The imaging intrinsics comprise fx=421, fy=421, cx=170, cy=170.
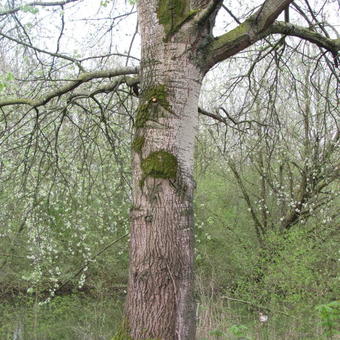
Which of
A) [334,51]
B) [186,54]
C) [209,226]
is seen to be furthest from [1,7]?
[209,226]

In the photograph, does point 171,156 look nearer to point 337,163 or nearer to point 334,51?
point 334,51

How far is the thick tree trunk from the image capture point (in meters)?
2.33

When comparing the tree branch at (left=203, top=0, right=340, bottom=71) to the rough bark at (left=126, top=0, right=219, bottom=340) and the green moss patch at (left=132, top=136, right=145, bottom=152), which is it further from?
the green moss patch at (left=132, top=136, right=145, bottom=152)

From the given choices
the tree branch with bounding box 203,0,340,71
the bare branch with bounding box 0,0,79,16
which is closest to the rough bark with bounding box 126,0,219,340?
the tree branch with bounding box 203,0,340,71

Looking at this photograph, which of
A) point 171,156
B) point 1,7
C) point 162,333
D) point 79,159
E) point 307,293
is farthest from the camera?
point 307,293

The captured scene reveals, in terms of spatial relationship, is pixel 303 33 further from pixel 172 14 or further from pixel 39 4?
pixel 39 4

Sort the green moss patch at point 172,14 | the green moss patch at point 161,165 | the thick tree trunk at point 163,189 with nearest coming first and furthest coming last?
the thick tree trunk at point 163,189 → the green moss patch at point 161,165 → the green moss patch at point 172,14

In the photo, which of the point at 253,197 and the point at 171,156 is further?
the point at 253,197

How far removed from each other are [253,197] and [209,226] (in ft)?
4.64

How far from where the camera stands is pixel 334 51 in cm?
342

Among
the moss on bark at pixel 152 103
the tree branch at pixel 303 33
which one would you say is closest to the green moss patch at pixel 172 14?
the moss on bark at pixel 152 103

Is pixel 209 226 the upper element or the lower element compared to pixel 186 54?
upper

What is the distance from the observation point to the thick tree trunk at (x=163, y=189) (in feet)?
7.64

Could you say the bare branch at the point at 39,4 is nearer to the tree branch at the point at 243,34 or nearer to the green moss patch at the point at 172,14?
the green moss patch at the point at 172,14
